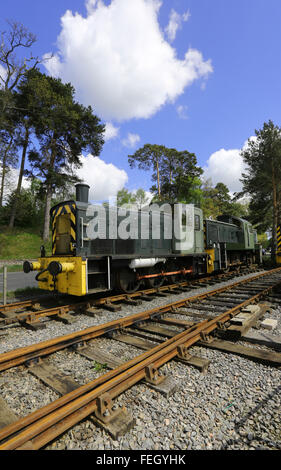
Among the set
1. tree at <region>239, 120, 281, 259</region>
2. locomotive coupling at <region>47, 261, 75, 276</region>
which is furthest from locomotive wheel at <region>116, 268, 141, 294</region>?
tree at <region>239, 120, 281, 259</region>

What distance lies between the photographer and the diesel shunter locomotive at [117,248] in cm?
595

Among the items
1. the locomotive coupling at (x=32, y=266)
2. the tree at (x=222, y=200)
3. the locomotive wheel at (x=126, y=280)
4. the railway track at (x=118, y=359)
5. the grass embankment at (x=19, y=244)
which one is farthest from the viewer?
the tree at (x=222, y=200)

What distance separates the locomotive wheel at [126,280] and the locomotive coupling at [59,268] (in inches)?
69.2

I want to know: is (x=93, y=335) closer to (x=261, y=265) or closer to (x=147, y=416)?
(x=147, y=416)

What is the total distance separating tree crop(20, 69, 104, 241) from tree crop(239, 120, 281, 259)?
15.1m

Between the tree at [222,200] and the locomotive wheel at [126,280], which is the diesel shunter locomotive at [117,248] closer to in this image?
the locomotive wheel at [126,280]

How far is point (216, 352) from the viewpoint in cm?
351

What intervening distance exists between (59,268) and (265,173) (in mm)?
20870

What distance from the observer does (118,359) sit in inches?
127

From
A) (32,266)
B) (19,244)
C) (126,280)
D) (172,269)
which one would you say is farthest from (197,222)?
(19,244)

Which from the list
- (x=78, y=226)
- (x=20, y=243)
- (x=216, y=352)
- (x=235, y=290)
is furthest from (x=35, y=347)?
(x=20, y=243)

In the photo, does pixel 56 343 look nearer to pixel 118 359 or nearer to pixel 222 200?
pixel 118 359

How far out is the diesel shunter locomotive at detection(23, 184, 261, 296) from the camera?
595 cm

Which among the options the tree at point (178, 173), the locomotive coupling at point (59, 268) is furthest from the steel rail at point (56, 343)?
the tree at point (178, 173)
